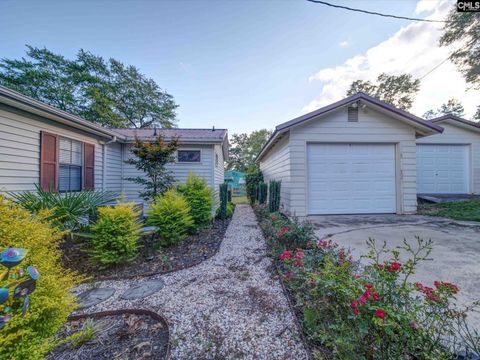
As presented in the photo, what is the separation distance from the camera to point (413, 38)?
24.1 feet

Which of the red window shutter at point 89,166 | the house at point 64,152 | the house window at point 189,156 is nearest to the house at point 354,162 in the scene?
the house window at point 189,156

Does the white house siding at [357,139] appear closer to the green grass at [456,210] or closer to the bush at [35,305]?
the green grass at [456,210]

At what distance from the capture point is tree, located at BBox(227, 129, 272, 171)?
98.2 ft

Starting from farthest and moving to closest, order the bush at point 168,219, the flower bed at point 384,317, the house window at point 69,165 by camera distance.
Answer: the house window at point 69,165
the bush at point 168,219
the flower bed at point 384,317

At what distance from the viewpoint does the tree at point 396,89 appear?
17503mm

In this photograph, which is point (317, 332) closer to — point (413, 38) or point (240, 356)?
point (240, 356)

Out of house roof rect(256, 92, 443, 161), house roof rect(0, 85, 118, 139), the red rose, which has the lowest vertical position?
the red rose

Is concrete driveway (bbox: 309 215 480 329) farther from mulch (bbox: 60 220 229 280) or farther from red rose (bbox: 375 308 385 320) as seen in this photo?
mulch (bbox: 60 220 229 280)

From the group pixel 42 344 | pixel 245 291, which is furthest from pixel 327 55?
pixel 42 344

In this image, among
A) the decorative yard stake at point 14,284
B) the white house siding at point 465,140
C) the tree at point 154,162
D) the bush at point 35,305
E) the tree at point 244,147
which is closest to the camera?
the decorative yard stake at point 14,284

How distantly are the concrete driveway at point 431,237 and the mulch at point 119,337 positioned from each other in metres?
2.76

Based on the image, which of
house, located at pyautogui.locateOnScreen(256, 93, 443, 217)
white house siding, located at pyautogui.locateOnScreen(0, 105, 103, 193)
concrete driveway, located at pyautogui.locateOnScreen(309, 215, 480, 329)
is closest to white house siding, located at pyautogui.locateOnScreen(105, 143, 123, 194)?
white house siding, located at pyautogui.locateOnScreen(0, 105, 103, 193)

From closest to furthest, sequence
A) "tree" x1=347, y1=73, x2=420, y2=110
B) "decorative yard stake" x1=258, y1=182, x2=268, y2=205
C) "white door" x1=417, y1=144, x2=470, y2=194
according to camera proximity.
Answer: "white door" x1=417, y1=144, x2=470, y2=194
"decorative yard stake" x1=258, y1=182, x2=268, y2=205
"tree" x1=347, y1=73, x2=420, y2=110

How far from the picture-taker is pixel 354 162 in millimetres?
6340
